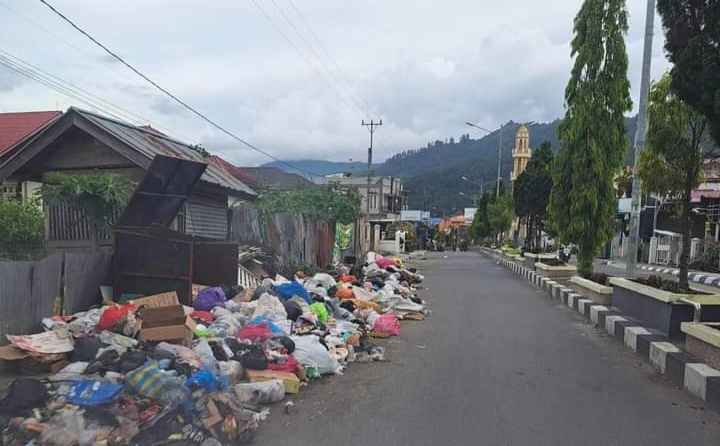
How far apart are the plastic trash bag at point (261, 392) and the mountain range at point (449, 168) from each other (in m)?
74.1

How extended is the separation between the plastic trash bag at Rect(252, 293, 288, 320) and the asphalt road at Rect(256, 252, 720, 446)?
1.59m

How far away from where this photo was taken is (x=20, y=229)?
297 inches

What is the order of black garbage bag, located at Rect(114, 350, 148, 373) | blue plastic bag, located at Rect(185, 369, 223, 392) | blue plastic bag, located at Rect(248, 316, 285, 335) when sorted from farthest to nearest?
blue plastic bag, located at Rect(248, 316, 285, 335) → black garbage bag, located at Rect(114, 350, 148, 373) → blue plastic bag, located at Rect(185, 369, 223, 392)

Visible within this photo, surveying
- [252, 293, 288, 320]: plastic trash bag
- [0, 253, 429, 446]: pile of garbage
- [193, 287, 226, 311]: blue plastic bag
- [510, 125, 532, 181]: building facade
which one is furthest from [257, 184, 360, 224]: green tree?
[510, 125, 532, 181]: building facade

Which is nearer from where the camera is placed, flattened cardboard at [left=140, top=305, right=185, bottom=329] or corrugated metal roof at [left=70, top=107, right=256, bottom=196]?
flattened cardboard at [left=140, top=305, right=185, bottom=329]

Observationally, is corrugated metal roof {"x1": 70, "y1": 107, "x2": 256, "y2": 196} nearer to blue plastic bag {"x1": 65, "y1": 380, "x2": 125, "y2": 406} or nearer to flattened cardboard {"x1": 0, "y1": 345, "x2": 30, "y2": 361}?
flattened cardboard {"x1": 0, "y1": 345, "x2": 30, "y2": 361}

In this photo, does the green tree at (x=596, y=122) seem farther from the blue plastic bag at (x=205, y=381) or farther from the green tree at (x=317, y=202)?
the blue plastic bag at (x=205, y=381)

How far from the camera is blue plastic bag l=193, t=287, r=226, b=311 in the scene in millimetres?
7609

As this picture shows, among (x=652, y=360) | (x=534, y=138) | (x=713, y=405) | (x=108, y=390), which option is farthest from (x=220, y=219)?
(x=534, y=138)

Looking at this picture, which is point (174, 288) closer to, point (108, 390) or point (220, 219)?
point (108, 390)

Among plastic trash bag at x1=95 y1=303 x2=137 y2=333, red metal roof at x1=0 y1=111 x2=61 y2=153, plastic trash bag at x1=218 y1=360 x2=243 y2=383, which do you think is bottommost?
plastic trash bag at x1=218 y1=360 x2=243 y2=383

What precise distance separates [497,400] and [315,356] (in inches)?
79.8

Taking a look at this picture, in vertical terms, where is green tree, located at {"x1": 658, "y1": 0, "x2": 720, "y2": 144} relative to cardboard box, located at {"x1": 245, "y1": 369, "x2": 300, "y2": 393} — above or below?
above

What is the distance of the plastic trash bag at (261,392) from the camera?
15.1 ft
